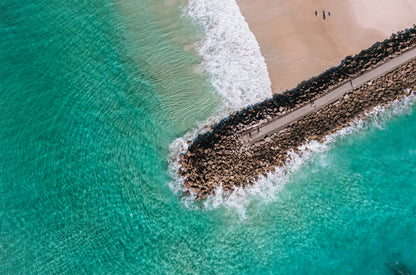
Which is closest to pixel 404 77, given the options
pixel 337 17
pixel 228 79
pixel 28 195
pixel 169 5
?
pixel 337 17

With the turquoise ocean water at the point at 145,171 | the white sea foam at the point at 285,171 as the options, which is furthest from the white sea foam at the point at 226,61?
the white sea foam at the point at 285,171

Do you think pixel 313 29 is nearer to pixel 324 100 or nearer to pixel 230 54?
pixel 324 100

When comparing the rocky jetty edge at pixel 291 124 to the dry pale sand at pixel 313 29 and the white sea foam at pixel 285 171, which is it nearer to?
the white sea foam at pixel 285 171

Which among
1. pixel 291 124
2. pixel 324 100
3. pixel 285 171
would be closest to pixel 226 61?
pixel 291 124

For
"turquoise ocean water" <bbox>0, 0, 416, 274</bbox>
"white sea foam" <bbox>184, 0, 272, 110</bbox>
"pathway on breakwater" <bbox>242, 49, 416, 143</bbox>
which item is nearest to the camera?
"pathway on breakwater" <bbox>242, 49, 416, 143</bbox>

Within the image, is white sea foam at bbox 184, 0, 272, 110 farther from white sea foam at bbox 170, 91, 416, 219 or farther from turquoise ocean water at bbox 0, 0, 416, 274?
white sea foam at bbox 170, 91, 416, 219

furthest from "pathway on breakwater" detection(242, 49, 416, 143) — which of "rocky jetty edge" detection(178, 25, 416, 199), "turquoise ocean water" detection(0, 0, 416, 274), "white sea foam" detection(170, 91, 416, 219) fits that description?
"turquoise ocean water" detection(0, 0, 416, 274)

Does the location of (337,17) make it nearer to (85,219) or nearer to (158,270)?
(158,270)
